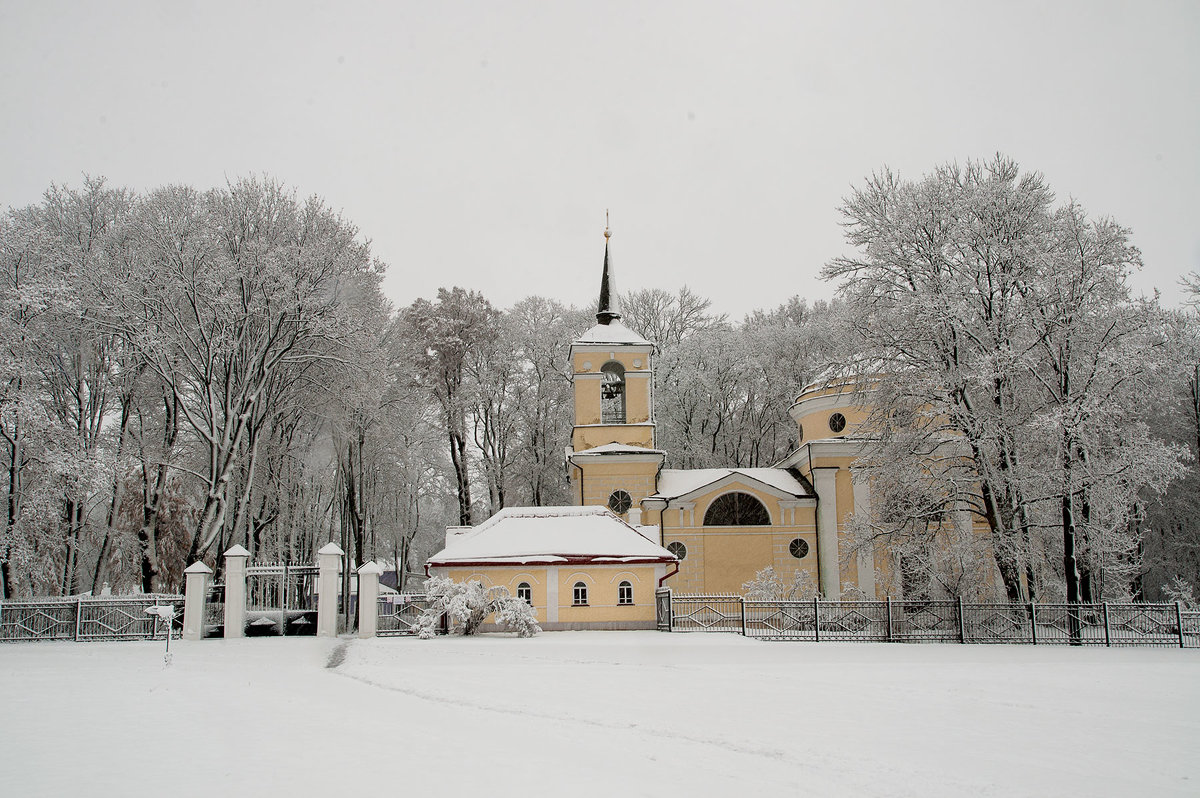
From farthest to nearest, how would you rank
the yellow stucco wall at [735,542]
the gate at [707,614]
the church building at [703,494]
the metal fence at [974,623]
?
the yellow stucco wall at [735,542] → the church building at [703,494] → the gate at [707,614] → the metal fence at [974,623]

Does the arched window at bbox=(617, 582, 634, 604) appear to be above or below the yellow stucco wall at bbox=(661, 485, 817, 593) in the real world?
below

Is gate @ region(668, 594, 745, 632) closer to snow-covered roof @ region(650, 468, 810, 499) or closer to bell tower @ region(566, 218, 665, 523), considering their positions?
snow-covered roof @ region(650, 468, 810, 499)

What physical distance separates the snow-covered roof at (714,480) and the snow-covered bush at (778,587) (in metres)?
3.22

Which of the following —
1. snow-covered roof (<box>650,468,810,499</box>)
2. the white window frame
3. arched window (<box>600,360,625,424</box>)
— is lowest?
the white window frame

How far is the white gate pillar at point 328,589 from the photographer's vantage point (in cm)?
2362

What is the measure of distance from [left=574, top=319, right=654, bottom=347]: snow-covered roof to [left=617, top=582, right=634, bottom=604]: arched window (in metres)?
12.3

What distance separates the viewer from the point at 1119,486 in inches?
867

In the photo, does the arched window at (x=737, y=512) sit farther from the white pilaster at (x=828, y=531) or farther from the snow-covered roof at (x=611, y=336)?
the snow-covered roof at (x=611, y=336)

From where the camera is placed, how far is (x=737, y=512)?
111 ft

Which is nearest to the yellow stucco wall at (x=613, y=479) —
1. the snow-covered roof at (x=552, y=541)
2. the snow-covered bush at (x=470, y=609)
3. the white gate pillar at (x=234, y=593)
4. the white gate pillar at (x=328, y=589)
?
the snow-covered roof at (x=552, y=541)

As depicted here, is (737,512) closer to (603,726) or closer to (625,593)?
(625,593)

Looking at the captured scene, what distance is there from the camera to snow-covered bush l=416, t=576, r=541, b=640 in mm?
23016

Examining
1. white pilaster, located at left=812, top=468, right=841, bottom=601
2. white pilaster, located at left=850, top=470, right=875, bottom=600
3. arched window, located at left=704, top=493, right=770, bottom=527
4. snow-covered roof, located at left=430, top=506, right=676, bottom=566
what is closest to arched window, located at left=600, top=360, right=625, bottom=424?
arched window, located at left=704, top=493, right=770, bottom=527

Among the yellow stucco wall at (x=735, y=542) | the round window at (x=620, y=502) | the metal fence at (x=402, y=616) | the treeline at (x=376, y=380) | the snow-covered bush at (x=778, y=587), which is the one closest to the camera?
the treeline at (x=376, y=380)
